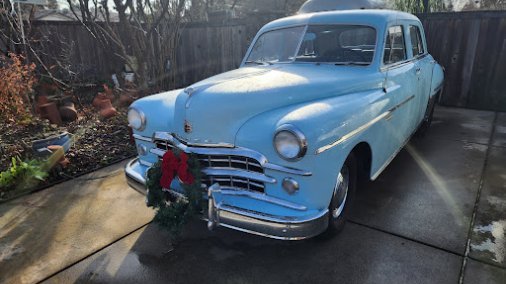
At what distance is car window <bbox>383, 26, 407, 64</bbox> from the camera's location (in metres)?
3.44

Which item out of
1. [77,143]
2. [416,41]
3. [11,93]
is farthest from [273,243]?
[11,93]

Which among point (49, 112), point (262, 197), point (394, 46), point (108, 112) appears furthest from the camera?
point (108, 112)

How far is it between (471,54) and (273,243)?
20.6 feet

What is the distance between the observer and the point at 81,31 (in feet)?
28.3

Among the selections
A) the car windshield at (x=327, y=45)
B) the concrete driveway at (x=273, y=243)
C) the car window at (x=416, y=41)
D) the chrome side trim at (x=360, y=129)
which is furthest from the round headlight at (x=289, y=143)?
the car window at (x=416, y=41)

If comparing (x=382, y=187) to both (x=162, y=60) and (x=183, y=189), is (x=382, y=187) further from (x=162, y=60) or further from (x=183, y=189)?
(x=162, y=60)

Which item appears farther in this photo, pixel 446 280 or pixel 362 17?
pixel 362 17

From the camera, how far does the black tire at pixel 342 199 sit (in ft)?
8.72

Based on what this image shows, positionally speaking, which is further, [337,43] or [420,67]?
[420,67]

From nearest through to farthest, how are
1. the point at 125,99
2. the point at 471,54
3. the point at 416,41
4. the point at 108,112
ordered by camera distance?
1. the point at 416,41
2. the point at 108,112
3. the point at 125,99
4. the point at 471,54

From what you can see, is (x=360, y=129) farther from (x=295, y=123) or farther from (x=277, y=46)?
(x=277, y=46)

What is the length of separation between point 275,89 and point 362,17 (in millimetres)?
1505

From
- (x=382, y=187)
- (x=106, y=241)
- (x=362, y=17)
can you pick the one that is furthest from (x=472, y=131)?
(x=106, y=241)

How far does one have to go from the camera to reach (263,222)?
2189mm
